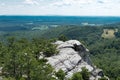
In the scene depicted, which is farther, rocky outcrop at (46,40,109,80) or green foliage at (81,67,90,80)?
rocky outcrop at (46,40,109,80)

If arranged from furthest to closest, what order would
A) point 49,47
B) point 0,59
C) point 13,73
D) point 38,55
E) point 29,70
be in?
point 49,47
point 38,55
point 0,59
point 13,73
point 29,70

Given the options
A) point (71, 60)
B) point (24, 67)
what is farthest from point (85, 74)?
point (24, 67)

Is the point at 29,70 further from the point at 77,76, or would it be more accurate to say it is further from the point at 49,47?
the point at 49,47

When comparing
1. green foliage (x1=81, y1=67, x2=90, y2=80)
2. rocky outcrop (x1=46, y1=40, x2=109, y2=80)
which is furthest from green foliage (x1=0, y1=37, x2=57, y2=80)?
rocky outcrop (x1=46, y1=40, x2=109, y2=80)

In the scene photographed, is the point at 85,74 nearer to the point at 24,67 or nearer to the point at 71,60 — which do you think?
the point at 71,60

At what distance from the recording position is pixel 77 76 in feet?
226

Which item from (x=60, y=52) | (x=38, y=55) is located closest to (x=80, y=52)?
(x=60, y=52)

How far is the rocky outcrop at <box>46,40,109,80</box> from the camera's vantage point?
84.8 metres

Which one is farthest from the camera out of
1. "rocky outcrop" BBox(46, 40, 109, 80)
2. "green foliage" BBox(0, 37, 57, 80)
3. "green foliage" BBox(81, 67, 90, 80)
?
"rocky outcrop" BBox(46, 40, 109, 80)

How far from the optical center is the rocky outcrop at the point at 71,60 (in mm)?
84850

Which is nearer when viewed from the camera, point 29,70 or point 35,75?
point 35,75

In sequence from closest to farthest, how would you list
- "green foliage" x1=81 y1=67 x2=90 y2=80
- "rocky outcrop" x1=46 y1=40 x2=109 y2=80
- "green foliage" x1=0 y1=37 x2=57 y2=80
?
"green foliage" x1=0 y1=37 x2=57 y2=80, "green foliage" x1=81 y1=67 x2=90 y2=80, "rocky outcrop" x1=46 y1=40 x2=109 y2=80

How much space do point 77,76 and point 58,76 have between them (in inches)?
194

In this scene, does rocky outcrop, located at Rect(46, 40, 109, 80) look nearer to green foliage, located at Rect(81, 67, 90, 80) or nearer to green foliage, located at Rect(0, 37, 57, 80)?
green foliage, located at Rect(81, 67, 90, 80)
